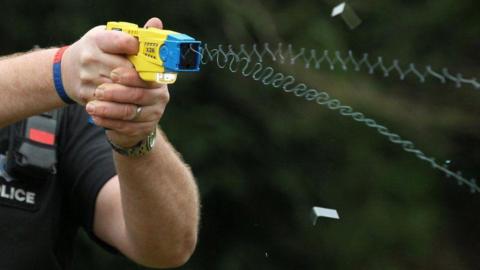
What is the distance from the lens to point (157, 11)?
2846 millimetres

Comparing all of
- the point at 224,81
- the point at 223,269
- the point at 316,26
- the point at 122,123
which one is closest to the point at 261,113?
the point at 224,81

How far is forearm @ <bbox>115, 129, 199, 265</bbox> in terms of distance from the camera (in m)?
1.78

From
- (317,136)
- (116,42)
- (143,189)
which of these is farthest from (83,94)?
(317,136)

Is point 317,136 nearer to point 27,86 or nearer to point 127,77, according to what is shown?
point 27,86

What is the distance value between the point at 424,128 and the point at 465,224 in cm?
27

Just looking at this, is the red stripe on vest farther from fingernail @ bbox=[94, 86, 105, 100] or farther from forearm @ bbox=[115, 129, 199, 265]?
fingernail @ bbox=[94, 86, 105, 100]

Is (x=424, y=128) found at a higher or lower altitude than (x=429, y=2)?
lower

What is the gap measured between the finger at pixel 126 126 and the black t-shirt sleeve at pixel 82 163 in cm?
47

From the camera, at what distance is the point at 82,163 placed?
6.81 ft

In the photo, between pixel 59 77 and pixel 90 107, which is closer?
pixel 90 107

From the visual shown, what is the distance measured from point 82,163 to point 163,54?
741 mm

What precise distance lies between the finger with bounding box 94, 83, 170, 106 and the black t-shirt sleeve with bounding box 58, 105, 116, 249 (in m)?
0.56

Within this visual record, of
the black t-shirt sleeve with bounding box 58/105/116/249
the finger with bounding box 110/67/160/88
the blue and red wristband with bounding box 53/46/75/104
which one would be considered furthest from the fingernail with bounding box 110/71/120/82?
the black t-shirt sleeve with bounding box 58/105/116/249

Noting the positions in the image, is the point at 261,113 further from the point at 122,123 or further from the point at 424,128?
the point at 122,123
